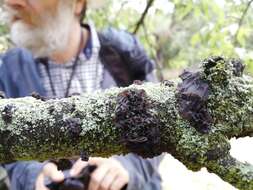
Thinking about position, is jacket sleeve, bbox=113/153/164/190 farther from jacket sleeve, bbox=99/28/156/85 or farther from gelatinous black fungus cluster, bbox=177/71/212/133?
gelatinous black fungus cluster, bbox=177/71/212/133

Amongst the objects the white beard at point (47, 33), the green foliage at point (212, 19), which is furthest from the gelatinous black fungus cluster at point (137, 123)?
the green foliage at point (212, 19)

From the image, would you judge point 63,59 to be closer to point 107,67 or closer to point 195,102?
point 107,67

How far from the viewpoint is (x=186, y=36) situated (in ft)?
35.5

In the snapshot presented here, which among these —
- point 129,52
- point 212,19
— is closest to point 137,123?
point 129,52

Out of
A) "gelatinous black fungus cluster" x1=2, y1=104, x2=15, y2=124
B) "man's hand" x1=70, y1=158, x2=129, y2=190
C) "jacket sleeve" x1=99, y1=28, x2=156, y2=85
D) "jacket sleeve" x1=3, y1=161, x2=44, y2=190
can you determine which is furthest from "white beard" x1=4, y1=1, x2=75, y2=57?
"gelatinous black fungus cluster" x1=2, y1=104, x2=15, y2=124

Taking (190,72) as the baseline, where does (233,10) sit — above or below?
below

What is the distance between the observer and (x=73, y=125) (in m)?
0.62

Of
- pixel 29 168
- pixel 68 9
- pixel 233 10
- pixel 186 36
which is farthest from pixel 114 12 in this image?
pixel 186 36

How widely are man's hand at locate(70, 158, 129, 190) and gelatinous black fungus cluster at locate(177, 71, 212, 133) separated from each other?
0.78 meters

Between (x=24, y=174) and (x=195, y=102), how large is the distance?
3.84 ft

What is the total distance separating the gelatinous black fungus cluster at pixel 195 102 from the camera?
608 mm

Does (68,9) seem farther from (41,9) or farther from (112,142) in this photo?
(112,142)

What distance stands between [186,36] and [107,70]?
9.08m

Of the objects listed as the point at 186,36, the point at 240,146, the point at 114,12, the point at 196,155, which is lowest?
the point at 186,36
